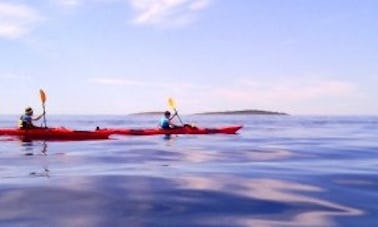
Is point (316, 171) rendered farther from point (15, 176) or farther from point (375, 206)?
point (15, 176)

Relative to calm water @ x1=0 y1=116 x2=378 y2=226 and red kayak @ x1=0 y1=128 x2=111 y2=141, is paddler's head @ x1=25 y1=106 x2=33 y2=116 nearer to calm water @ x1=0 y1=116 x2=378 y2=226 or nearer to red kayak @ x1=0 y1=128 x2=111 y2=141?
red kayak @ x1=0 y1=128 x2=111 y2=141

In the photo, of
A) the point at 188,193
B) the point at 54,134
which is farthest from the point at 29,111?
the point at 188,193

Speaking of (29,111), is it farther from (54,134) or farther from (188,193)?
(188,193)

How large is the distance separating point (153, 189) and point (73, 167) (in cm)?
460

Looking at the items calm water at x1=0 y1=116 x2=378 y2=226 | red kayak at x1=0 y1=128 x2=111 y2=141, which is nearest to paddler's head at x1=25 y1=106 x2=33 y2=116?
red kayak at x1=0 y1=128 x2=111 y2=141

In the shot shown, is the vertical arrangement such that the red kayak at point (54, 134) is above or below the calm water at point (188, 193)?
above

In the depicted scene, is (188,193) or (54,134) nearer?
(188,193)

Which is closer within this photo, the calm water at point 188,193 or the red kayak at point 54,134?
the calm water at point 188,193

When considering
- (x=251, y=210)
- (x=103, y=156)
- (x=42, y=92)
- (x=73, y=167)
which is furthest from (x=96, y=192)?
(x=42, y=92)

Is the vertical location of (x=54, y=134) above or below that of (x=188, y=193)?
above

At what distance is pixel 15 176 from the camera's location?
11133 mm

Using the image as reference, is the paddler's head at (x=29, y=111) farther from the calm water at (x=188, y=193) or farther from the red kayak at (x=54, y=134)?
the calm water at (x=188, y=193)

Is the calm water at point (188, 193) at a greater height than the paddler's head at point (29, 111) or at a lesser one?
lesser

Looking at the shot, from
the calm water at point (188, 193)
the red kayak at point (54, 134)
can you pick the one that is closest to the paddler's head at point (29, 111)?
the red kayak at point (54, 134)
